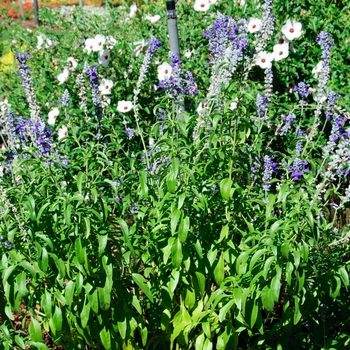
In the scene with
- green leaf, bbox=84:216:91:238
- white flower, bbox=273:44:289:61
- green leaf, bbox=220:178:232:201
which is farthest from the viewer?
white flower, bbox=273:44:289:61

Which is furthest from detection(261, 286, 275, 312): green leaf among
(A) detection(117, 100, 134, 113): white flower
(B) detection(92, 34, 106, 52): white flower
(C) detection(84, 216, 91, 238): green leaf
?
(B) detection(92, 34, 106, 52): white flower

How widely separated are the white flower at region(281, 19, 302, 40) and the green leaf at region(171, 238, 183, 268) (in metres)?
2.60

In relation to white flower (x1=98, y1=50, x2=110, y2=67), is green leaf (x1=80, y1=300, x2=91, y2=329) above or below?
below

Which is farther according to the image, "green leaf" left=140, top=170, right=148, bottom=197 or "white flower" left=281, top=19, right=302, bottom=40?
"white flower" left=281, top=19, right=302, bottom=40

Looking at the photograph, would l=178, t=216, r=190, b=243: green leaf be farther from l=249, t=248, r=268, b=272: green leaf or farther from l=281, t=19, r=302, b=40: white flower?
l=281, t=19, r=302, b=40: white flower

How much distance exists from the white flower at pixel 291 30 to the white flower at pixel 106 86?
1.28 meters

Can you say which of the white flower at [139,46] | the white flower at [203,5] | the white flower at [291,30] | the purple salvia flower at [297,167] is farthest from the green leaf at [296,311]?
the white flower at [203,5]

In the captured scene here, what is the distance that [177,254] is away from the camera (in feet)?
9.02

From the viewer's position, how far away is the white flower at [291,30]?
4.88 metres

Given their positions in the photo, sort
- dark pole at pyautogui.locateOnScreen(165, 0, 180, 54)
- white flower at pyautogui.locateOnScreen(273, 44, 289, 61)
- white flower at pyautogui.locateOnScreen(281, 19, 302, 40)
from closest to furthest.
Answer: dark pole at pyautogui.locateOnScreen(165, 0, 180, 54), white flower at pyautogui.locateOnScreen(273, 44, 289, 61), white flower at pyautogui.locateOnScreen(281, 19, 302, 40)

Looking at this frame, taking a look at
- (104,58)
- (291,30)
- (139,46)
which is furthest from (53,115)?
(291,30)

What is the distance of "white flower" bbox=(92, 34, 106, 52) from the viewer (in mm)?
5070

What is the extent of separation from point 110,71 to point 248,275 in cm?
286

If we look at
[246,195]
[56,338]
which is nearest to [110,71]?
[246,195]
